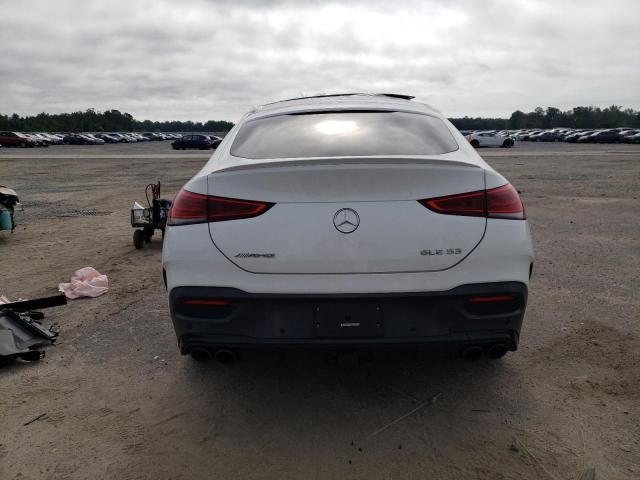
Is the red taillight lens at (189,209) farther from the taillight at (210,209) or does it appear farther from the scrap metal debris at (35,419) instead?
the scrap metal debris at (35,419)

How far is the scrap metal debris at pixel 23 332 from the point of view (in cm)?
359

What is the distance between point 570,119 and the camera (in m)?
130

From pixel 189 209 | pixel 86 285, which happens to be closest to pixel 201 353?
pixel 189 209

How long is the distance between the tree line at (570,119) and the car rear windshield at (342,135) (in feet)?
393

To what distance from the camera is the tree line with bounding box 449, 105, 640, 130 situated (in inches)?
4643

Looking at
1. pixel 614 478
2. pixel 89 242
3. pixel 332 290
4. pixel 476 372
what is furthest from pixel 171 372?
pixel 89 242

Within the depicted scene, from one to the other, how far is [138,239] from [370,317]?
205 inches

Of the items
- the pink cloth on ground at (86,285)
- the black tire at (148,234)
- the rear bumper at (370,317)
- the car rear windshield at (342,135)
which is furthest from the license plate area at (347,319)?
the black tire at (148,234)

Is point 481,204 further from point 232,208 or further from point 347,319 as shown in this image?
point 232,208

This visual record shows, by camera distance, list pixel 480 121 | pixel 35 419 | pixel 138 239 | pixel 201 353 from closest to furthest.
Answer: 1. pixel 201 353
2. pixel 35 419
3. pixel 138 239
4. pixel 480 121

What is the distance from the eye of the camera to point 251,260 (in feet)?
8.29

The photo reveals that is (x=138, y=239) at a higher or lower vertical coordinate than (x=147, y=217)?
lower

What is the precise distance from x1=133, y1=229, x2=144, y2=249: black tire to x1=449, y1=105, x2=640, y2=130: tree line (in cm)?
11719

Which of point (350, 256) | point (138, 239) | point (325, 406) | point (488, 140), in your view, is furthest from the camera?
point (488, 140)
